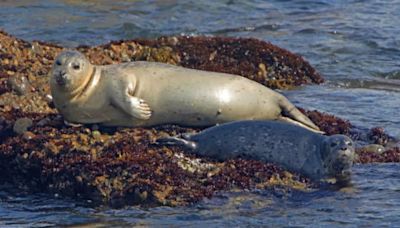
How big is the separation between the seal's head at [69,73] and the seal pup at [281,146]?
2.76 ft

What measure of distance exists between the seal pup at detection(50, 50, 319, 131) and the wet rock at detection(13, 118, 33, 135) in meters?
0.26

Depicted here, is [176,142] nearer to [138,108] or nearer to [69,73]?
→ [138,108]

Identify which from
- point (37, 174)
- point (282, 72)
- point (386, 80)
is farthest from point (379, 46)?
point (37, 174)

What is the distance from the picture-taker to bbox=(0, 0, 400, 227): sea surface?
285 inches

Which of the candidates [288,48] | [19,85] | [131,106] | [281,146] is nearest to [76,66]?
[131,106]

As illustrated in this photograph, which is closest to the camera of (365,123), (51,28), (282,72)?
(365,123)

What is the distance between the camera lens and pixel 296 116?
9.17 metres

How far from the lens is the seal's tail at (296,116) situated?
9133 millimetres

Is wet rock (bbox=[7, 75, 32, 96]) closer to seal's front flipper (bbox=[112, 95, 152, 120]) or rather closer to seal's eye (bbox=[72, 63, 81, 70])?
seal's eye (bbox=[72, 63, 81, 70])

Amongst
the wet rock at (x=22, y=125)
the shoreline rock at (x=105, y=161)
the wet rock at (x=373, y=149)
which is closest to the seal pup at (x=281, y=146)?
the shoreline rock at (x=105, y=161)

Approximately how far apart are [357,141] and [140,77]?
1.84 m

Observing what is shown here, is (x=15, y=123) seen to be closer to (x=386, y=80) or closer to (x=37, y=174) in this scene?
(x=37, y=174)

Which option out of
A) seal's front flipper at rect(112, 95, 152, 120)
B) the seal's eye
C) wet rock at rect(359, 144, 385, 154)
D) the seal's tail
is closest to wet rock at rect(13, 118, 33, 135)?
the seal's eye

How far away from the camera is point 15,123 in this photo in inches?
339
